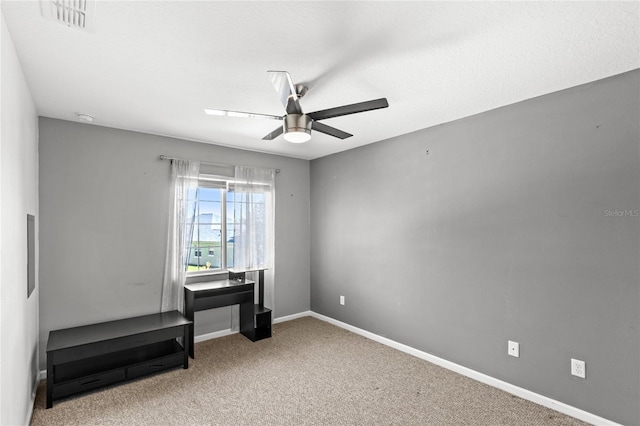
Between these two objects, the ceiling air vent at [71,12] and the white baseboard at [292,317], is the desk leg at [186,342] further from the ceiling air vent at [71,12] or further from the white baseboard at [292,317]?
the ceiling air vent at [71,12]

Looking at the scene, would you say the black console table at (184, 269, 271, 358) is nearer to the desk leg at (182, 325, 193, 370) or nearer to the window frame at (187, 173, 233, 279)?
the window frame at (187, 173, 233, 279)

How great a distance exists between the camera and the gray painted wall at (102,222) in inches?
127

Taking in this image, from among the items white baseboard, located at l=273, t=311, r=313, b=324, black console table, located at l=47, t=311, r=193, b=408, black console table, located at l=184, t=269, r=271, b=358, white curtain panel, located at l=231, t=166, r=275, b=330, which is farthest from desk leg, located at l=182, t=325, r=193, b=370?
white baseboard, located at l=273, t=311, r=313, b=324

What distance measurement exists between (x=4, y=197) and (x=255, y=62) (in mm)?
1550

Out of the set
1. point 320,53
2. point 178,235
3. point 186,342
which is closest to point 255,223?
point 178,235

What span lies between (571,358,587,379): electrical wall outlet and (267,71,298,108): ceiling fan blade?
112 inches

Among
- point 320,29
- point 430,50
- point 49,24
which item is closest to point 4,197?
point 49,24

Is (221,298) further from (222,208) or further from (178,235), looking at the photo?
(222,208)

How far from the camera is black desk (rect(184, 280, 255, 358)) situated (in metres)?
3.78

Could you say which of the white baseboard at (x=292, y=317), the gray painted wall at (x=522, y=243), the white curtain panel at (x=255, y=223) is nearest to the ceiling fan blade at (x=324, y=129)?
the gray painted wall at (x=522, y=243)

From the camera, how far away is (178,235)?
395 centimetres

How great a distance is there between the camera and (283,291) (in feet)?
16.3

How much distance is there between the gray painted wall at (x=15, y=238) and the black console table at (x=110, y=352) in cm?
19

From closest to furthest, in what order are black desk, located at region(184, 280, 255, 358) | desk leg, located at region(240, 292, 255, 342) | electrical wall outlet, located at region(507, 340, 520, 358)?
electrical wall outlet, located at region(507, 340, 520, 358), black desk, located at region(184, 280, 255, 358), desk leg, located at region(240, 292, 255, 342)
